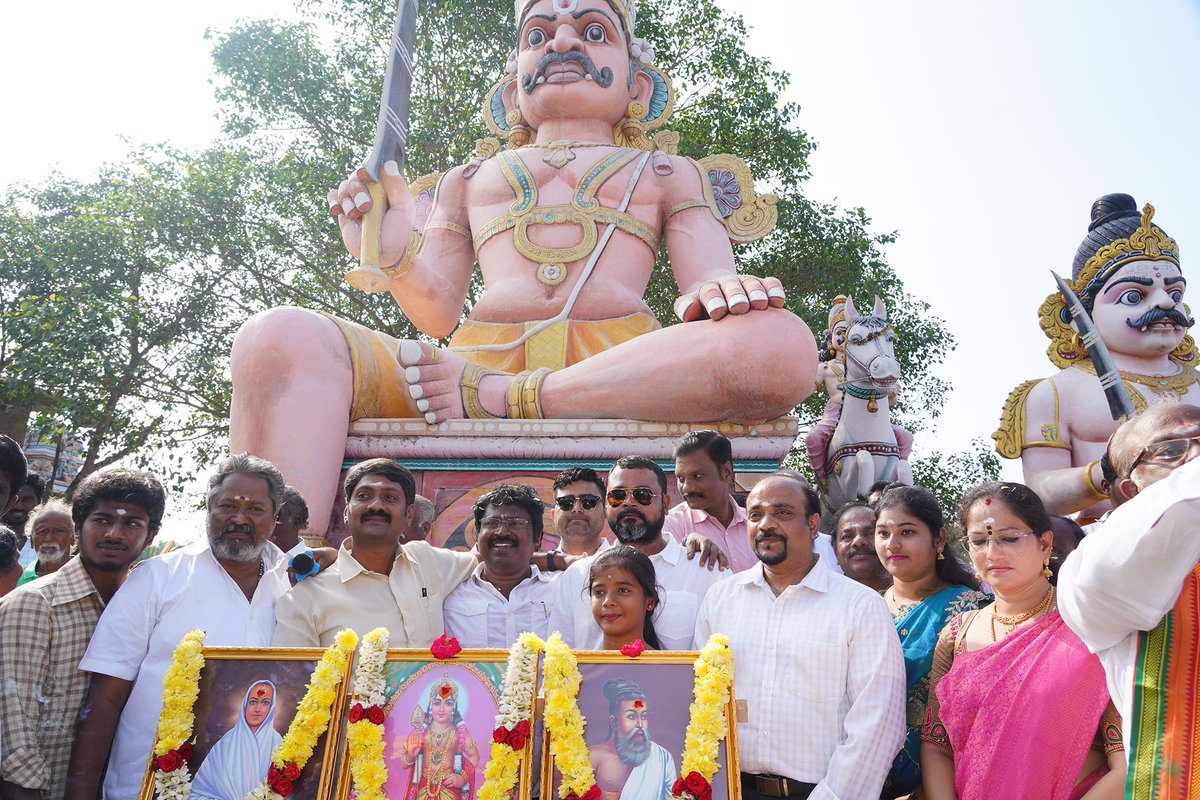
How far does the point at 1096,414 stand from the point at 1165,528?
4.26 metres

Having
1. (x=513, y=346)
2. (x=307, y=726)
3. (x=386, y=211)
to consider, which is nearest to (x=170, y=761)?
(x=307, y=726)

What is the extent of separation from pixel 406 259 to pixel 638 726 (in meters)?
4.13

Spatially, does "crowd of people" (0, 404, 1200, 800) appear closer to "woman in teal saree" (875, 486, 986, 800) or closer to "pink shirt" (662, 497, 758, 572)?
"woman in teal saree" (875, 486, 986, 800)

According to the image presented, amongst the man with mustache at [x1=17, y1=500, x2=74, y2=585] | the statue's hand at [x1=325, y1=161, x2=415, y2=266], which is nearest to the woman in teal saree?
the statue's hand at [x1=325, y1=161, x2=415, y2=266]

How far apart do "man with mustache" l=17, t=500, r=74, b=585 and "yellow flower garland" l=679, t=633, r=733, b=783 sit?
12.8 feet

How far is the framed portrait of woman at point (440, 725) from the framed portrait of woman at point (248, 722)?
0.33 feet

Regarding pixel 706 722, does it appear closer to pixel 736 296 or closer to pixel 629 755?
pixel 629 755

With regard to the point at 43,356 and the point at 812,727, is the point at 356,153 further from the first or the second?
the point at 812,727

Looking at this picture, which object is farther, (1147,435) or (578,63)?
(578,63)

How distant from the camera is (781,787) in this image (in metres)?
2.80

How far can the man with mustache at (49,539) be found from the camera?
5.14 metres

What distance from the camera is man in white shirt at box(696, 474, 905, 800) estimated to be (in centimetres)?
274

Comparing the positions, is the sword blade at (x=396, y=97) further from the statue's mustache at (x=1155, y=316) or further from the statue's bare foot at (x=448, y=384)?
the statue's mustache at (x=1155, y=316)

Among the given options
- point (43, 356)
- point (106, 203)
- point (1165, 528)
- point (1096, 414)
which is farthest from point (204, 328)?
point (1165, 528)
